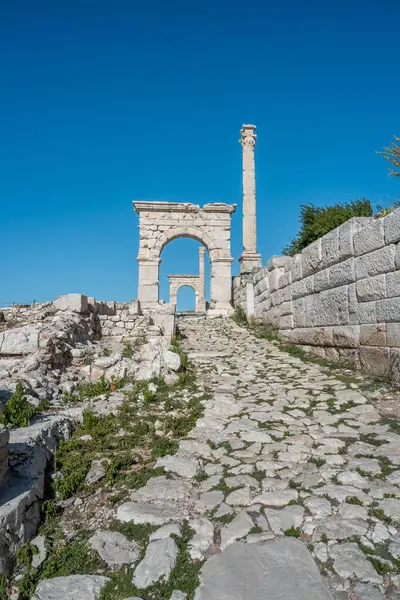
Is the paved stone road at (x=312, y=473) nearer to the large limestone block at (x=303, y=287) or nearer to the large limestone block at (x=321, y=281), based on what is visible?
the large limestone block at (x=321, y=281)

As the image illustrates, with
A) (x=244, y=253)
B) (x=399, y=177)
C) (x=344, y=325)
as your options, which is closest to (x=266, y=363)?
(x=344, y=325)

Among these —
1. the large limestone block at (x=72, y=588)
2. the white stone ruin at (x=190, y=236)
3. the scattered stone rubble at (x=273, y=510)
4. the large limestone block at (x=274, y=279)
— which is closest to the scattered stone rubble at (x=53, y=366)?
the large limestone block at (x=72, y=588)

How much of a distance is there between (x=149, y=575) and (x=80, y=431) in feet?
8.01

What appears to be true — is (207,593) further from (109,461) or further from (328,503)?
(109,461)

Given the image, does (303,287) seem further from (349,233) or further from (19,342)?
(19,342)

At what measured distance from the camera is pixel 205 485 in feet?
10.9

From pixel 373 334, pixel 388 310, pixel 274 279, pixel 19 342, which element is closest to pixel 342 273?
pixel 373 334

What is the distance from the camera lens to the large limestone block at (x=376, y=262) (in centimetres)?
580

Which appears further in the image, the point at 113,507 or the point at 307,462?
the point at 307,462

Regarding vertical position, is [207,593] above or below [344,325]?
below

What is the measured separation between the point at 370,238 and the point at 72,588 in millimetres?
5908

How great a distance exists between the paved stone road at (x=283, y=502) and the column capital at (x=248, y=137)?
1770 centimetres

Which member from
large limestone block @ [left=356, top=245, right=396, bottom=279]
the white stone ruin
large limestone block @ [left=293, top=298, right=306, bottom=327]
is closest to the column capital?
the white stone ruin

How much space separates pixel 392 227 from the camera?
573cm
